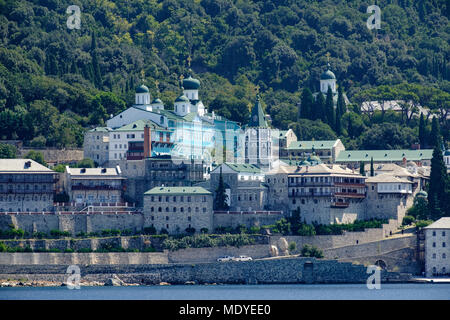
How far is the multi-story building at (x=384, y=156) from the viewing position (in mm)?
137750

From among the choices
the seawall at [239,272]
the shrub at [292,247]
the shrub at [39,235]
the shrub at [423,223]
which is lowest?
the seawall at [239,272]

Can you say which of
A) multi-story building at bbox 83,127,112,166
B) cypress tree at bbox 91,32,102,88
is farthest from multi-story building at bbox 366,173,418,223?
cypress tree at bbox 91,32,102,88

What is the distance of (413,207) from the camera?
125 m

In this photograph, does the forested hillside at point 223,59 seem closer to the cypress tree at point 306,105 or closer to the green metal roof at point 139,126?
the cypress tree at point 306,105

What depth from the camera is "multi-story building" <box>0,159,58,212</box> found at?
396 feet

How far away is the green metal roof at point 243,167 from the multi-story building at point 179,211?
454 centimetres

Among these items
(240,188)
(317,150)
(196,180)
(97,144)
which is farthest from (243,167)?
(317,150)

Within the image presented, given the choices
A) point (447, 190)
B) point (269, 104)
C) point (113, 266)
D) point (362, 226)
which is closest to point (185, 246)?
point (113, 266)

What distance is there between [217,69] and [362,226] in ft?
214

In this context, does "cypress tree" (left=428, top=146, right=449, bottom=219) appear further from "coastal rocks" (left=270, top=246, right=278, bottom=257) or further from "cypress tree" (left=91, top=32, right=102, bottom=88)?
"cypress tree" (left=91, top=32, right=102, bottom=88)

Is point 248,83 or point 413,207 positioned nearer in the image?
point 413,207

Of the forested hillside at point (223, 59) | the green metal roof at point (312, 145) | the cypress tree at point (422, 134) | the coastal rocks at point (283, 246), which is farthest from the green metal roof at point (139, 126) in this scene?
the cypress tree at point (422, 134)
